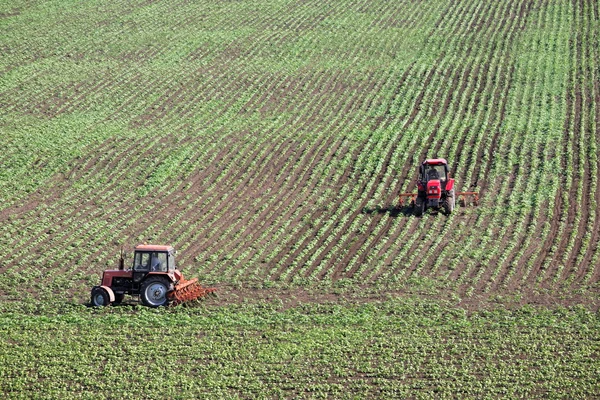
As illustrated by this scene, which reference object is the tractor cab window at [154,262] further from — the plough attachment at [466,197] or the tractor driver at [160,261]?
the plough attachment at [466,197]

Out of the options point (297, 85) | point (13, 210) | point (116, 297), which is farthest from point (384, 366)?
point (297, 85)

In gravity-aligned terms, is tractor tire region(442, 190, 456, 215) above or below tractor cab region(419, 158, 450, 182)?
below

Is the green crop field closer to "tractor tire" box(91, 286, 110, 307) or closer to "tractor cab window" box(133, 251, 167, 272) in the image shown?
"tractor tire" box(91, 286, 110, 307)

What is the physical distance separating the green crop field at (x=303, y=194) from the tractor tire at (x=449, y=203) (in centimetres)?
37

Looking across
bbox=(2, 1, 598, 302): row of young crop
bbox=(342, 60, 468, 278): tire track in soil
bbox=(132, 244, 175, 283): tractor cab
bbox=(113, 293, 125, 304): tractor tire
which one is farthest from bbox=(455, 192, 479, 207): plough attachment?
bbox=(113, 293, 125, 304): tractor tire

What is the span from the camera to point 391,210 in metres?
31.2

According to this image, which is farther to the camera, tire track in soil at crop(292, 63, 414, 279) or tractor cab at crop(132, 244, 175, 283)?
tire track in soil at crop(292, 63, 414, 279)

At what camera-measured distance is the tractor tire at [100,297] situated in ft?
75.9

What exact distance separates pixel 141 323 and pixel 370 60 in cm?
2972

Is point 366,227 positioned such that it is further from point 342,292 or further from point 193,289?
point 193,289

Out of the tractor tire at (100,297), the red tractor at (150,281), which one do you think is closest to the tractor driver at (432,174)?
the red tractor at (150,281)

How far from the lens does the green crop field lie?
1992 centimetres

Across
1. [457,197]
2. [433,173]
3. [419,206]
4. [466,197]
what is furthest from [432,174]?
[466,197]

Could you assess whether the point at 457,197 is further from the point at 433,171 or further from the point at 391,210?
the point at 391,210
